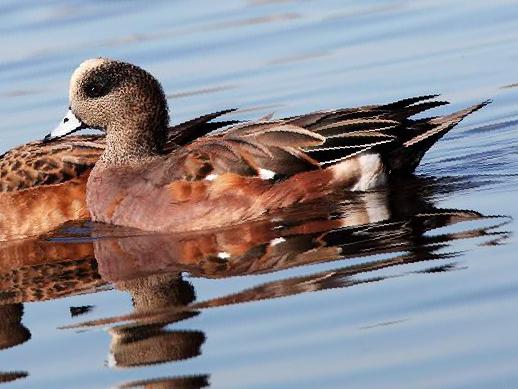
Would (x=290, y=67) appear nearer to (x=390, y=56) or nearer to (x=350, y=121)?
(x=390, y=56)

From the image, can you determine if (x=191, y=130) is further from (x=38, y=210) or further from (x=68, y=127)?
(x=38, y=210)

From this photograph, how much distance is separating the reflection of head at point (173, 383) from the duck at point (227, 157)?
2.76 meters

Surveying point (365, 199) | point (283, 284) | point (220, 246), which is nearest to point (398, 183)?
point (365, 199)

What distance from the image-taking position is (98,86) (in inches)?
350

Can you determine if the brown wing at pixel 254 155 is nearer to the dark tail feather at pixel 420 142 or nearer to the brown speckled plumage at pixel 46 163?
the dark tail feather at pixel 420 142

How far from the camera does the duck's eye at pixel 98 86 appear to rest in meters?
8.89

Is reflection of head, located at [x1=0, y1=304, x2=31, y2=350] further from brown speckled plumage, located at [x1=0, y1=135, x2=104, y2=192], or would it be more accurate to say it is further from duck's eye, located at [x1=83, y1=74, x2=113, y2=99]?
duck's eye, located at [x1=83, y1=74, x2=113, y2=99]

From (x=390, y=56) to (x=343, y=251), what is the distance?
5.43 meters

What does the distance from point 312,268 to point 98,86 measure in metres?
2.60

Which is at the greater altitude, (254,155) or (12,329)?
(254,155)

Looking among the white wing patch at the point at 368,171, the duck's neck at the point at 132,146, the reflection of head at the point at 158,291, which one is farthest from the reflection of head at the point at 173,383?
the duck's neck at the point at 132,146

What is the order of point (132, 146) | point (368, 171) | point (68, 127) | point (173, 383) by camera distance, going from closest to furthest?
point (173, 383) → point (368, 171) → point (132, 146) → point (68, 127)

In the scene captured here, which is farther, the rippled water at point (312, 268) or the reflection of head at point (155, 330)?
the reflection of head at point (155, 330)

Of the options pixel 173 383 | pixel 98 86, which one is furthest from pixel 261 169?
pixel 173 383
